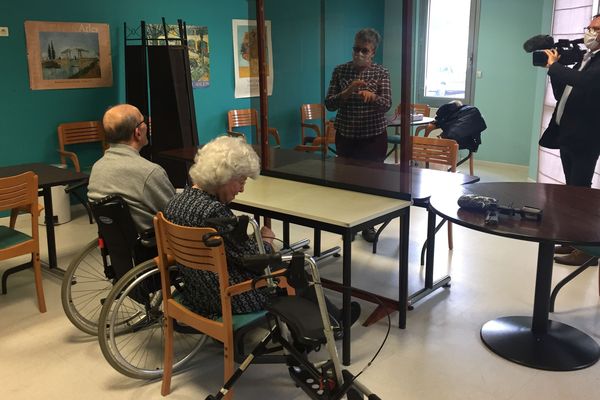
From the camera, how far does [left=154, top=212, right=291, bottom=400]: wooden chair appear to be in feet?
6.44

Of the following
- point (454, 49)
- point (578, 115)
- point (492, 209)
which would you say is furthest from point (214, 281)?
point (454, 49)

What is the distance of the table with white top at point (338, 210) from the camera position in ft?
7.97

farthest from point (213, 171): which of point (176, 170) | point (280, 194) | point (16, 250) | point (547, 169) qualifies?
point (547, 169)

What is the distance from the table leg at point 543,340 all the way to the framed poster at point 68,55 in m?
4.08

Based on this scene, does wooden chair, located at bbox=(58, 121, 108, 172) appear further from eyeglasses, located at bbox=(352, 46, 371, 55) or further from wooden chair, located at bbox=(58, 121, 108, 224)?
eyeglasses, located at bbox=(352, 46, 371, 55)

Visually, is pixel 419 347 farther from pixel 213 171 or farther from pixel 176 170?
pixel 176 170

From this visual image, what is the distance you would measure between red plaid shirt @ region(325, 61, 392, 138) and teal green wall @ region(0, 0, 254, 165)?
2.59m

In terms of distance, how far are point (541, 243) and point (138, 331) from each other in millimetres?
1956

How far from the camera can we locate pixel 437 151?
3920 mm

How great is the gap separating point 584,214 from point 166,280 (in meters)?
1.75

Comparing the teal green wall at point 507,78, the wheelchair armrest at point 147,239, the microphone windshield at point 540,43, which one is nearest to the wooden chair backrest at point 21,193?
the wheelchair armrest at point 147,239

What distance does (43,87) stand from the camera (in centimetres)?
493

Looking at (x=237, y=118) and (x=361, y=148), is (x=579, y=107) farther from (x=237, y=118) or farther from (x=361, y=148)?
(x=237, y=118)

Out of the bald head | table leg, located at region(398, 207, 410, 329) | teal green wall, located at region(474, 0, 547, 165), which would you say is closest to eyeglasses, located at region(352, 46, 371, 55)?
table leg, located at region(398, 207, 410, 329)
